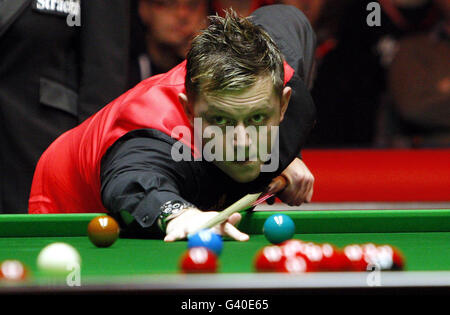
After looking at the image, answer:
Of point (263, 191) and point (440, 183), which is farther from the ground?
point (440, 183)

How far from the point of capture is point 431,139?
609 centimetres

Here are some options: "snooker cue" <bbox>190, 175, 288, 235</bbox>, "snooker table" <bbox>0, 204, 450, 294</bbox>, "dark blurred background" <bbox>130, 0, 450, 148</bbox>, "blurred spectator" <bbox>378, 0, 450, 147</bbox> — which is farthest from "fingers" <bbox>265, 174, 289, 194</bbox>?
"blurred spectator" <bbox>378, 0, 450, 147</bbox>

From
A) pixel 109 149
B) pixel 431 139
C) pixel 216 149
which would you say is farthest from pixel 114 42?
pixel 431 139

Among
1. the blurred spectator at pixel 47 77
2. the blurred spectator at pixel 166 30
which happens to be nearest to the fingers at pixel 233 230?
the blurred spectator at pixel 47 77

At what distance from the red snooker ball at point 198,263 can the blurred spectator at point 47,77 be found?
200cm

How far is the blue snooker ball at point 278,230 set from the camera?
6.69ft

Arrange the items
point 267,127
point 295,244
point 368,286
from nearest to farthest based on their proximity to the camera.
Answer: point 368,286 < point 295,244 < point 267,127

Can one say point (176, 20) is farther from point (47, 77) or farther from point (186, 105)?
point (186, 105)

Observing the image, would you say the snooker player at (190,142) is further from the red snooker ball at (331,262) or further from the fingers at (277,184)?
the red snooker ball at (331,262)

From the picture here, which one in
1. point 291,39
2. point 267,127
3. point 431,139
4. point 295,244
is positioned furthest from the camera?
point 431,139

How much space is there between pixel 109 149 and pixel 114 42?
1.20 meters

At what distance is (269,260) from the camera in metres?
1.54

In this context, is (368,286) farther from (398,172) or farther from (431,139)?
(431,139)

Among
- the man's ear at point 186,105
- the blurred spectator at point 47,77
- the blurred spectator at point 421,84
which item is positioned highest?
the blurred spectator at point 421,84
